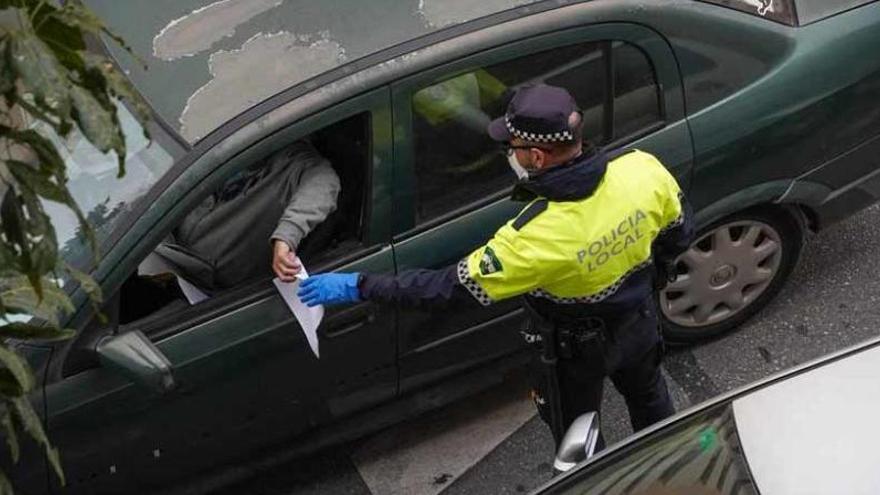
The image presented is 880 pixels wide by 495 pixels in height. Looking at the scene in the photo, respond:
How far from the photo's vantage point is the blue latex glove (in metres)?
3.45

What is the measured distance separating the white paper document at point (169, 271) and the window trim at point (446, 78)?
605 mm

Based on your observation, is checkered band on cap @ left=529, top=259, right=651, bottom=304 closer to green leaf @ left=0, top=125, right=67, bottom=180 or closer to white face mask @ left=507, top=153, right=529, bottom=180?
white face mask @ left=507, top=153, right=529, bottom=180

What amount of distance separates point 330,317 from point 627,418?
1250mm

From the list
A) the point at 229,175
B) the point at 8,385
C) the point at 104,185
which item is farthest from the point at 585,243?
the point at 8,385

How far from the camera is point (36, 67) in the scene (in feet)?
5.88

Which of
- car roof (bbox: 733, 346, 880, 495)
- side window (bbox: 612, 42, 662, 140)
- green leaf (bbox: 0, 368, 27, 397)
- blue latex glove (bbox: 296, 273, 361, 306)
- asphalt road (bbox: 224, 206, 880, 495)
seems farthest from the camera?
asphalt road (bbox: 224, 206, 880, 495)

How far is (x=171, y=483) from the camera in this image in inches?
155

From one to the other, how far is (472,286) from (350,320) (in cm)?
66

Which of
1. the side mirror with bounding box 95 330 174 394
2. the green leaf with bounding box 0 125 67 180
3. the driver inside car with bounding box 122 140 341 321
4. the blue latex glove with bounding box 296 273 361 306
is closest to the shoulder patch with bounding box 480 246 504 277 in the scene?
the blue latex glove with bounding box 296 273 361 306

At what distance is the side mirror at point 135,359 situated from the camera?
3430mm

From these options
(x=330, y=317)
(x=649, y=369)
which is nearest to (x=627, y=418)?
(x=649, y=369)

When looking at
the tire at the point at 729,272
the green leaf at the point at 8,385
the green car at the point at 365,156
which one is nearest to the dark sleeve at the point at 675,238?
the green car at the point at 365,156

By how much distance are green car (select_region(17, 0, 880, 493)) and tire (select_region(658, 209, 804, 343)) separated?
0.33 feet

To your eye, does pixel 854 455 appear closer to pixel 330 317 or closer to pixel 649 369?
pixel 649 369
